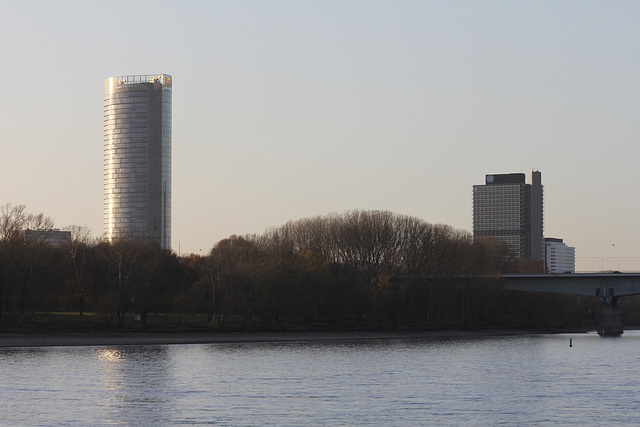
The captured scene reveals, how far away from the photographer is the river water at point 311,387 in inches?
1757

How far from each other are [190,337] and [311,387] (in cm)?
5065

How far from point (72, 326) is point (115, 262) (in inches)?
480

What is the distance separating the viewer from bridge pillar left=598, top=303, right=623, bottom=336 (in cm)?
15138

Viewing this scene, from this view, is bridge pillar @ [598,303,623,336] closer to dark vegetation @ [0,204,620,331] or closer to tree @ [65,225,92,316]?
dark vegetation @ [0,204,620,331]

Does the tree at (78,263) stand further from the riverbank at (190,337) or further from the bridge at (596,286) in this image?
the bridge at (596,286)

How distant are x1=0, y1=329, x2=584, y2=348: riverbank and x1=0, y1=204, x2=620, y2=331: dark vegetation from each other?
2.55 meters

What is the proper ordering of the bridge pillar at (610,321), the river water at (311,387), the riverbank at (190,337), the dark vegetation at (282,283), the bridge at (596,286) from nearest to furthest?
the river water at (311,387), the riverbank at (190,337), the dark vegetation at (282,283), the bridge at (596,286), the bridge pillar at (610,321)

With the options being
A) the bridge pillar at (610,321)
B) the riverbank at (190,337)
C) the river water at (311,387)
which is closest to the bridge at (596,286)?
Answer: the bridge pillar at (610,321)

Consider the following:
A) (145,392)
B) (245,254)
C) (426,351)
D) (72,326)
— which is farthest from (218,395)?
(245,254)

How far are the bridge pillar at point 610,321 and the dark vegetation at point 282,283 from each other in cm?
1293

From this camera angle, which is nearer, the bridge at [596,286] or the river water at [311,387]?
the river water at [311,387]

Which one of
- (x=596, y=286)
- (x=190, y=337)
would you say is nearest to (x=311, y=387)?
(x=190, y=337)

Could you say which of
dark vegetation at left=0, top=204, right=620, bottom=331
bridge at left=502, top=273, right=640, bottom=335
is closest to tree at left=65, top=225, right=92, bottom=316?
dark vegetation at left=0, top=204, right=620, bottom=331

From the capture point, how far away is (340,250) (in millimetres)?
143875
